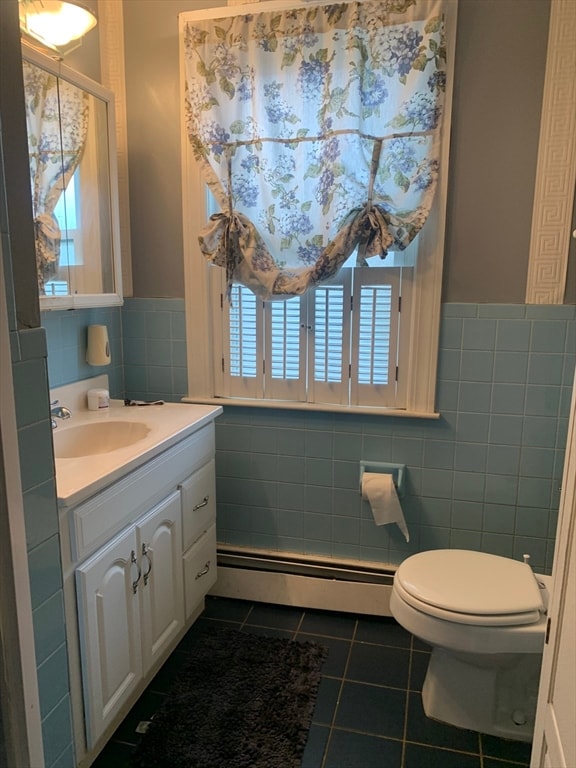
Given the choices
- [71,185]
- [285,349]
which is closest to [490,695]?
[285,349]

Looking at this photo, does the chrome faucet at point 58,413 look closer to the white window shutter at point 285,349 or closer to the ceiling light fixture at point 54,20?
the white window shutter at point 285,349

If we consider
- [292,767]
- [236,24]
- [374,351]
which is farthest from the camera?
[374,351]

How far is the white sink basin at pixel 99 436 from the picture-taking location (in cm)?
193

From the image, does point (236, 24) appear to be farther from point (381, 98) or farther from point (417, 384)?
point (417, 384)

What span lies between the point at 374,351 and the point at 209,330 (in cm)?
69

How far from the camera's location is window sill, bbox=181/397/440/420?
2.17 meters

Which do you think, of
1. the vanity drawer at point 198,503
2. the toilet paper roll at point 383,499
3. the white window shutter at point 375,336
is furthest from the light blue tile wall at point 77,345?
the toilet paper roll at point 383,499

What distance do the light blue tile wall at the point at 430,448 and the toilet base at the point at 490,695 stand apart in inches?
20.6

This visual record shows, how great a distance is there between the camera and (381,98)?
1.97m

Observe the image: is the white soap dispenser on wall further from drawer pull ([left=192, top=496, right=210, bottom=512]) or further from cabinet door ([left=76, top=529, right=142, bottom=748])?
cabinet door ([left=76, top=529, right=142, bottom=748])

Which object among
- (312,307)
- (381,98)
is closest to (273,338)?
(312,307)

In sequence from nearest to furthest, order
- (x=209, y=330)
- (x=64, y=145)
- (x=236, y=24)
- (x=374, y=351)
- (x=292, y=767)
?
(x=292, y=767) → (x=64, y=145) → (x=236, y=24) → (x=374, y=351) → (x=209, y=330)

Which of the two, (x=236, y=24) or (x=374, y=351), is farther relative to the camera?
(x=374, y=351)

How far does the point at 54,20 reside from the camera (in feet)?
5.82
